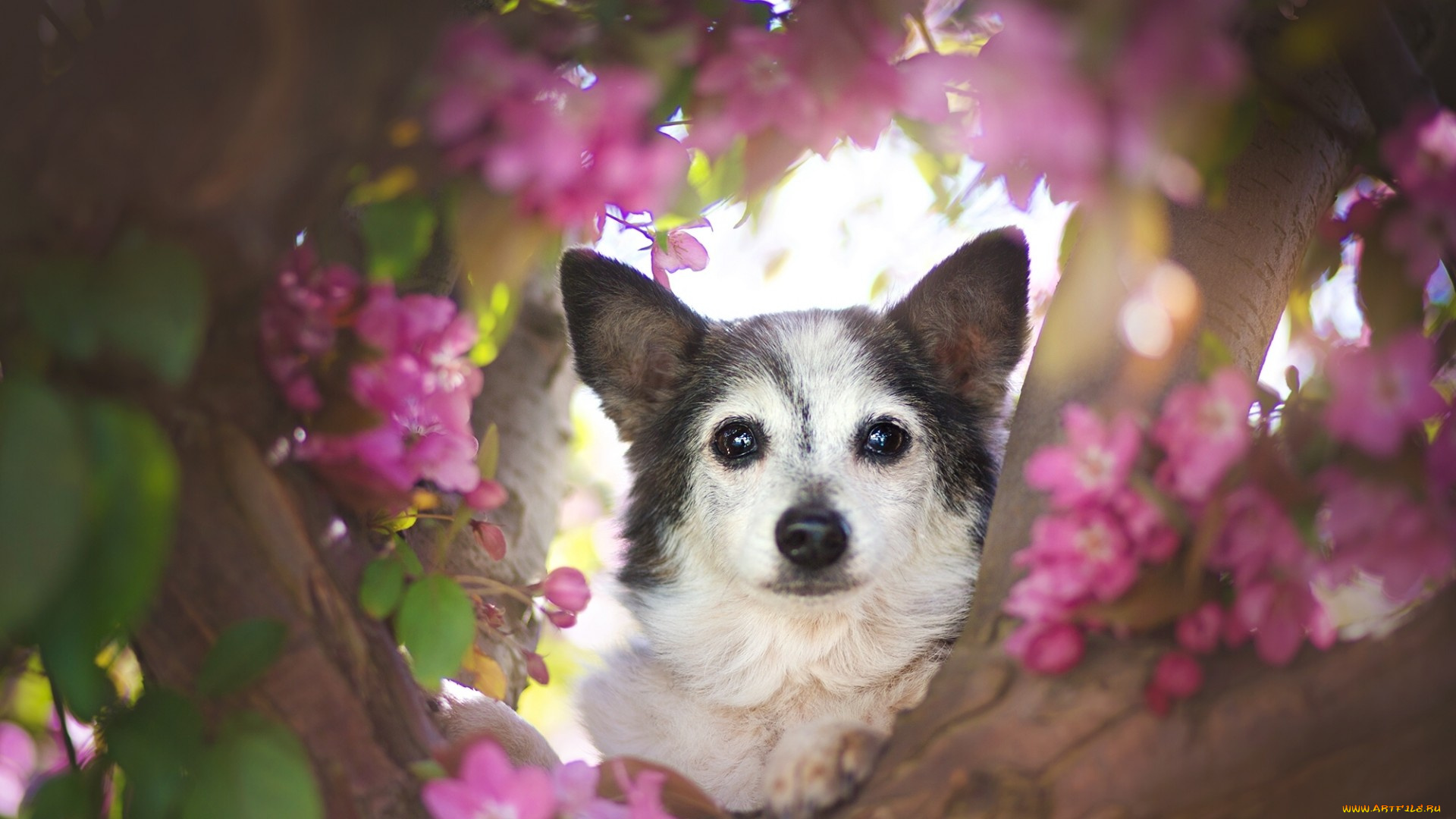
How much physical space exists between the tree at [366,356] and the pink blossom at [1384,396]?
0.53 ft

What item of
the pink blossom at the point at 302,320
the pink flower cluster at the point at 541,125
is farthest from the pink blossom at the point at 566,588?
the pink flower cluster at the point at 541,125

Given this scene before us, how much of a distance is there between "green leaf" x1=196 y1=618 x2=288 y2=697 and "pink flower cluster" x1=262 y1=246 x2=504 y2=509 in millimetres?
281

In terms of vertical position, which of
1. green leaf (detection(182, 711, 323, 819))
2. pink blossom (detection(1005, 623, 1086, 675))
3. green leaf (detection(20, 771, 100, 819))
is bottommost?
pink blossom (detection(1005, 623, 1086, 675))

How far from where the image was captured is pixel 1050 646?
136 cm

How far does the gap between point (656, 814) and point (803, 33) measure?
1.17m

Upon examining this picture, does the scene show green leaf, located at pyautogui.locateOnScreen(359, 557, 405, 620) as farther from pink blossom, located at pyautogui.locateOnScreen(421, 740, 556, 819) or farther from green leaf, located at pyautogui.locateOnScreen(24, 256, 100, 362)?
green leaf, located at pyautogui.locateOnScreen(24, 256, 100, 362)

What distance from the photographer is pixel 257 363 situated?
4.46 ft

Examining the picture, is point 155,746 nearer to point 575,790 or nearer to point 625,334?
point 575,790

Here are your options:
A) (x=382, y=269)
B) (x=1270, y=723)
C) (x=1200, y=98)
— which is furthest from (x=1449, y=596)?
(x=382, y=269)

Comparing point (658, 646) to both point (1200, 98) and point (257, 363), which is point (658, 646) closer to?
point (257, 363)

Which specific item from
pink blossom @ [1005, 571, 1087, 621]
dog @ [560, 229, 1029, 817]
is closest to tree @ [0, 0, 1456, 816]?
pink blossom @ [1005, 571, 1087, 621]

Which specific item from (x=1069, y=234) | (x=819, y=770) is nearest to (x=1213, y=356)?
(x=1069, y=234)

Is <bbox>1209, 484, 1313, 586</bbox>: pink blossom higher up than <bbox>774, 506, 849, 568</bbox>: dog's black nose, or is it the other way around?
<bbox>1209, 484, 1313, 586</bbox>: pink blossom

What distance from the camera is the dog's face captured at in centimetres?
271
